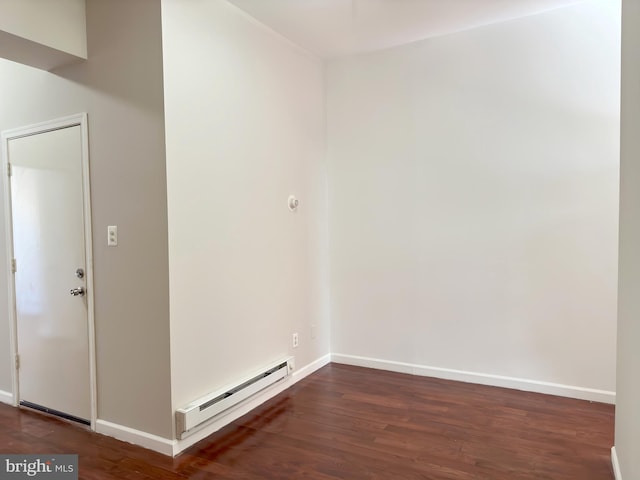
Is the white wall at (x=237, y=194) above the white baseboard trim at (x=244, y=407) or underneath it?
above

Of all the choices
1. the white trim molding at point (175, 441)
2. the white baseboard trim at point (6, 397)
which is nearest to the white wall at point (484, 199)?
the white trim molding at point (175, 441)

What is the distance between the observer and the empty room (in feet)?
7.91

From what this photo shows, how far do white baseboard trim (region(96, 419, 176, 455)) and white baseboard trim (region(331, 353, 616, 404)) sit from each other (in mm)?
1871

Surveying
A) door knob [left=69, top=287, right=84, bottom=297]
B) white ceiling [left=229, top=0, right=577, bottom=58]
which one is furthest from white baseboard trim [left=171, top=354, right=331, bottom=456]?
white ceiling [left=229, top=0, right=577, bottom=58]

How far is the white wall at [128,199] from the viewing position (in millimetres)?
2422

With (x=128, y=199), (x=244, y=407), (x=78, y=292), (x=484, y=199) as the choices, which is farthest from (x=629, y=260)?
(x=78, y=292)

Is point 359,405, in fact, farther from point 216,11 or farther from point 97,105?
point 216,11

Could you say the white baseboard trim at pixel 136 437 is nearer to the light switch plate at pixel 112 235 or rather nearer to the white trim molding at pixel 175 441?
the white trim molding at pixel 175 441

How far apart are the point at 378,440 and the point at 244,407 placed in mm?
959

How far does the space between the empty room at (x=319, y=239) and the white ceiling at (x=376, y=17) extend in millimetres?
23

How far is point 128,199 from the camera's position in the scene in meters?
2.53

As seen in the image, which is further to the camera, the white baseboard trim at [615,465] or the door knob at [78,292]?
the door knob at [78,292]

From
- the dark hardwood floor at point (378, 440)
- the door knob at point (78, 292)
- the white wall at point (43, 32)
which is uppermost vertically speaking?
the white wall at point (43, 32)

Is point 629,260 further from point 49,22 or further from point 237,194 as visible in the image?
point 49,22
